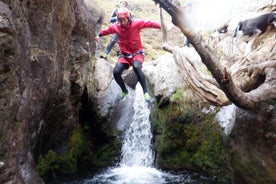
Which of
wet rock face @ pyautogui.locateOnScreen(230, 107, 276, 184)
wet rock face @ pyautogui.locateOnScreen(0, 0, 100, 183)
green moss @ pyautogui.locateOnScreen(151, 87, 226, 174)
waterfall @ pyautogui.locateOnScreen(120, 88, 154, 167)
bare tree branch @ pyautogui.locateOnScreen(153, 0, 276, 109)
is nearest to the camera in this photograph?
bare tree branch @ pyautogui.locateOnScreen(153, 0, 276, 109)

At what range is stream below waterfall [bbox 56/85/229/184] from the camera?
444 inches

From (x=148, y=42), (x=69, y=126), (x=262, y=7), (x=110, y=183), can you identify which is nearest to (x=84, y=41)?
(x=69, y=126)

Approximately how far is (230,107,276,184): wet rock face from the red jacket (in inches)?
126

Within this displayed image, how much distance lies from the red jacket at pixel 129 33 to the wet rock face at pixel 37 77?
1.47 m

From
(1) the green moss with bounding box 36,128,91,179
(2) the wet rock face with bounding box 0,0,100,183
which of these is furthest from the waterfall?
(2) the wet rock face with bounding box 0,0,100,183

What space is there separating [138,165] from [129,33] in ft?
18.8

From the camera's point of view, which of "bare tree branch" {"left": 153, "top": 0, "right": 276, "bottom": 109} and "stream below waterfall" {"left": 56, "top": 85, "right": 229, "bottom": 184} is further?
"stream below waterfall" {"left": 56, "top": 85, "right": 229, "bottom": 184}

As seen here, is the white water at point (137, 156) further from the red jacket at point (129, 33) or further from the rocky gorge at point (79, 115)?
the red jacket at point (129, 33)

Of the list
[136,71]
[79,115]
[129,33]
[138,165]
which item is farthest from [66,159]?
[129,33]

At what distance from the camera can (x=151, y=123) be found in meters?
13.5

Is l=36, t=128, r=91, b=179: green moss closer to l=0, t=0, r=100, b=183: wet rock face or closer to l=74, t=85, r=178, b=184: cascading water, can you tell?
l=0, t=0, r=100, b=183: wet rock face

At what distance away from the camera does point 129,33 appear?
9320 mm

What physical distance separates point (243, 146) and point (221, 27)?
6.40 metres

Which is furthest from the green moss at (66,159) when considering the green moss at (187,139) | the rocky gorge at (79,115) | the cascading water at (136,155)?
the green moss at (187,139)
